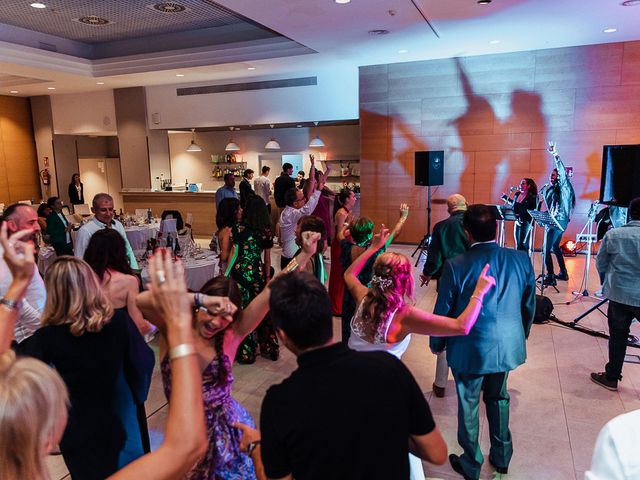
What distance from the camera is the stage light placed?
28.1ft

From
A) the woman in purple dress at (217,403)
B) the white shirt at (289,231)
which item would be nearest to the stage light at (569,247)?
the white shirt at (289,231)

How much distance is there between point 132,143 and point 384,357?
42.5ft

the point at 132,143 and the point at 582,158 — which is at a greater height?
the point at 132,143

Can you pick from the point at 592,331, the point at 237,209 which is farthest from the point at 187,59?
the point at 592,331

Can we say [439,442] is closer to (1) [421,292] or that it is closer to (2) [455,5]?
(1) [421,292]

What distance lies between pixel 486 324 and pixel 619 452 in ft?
5.30

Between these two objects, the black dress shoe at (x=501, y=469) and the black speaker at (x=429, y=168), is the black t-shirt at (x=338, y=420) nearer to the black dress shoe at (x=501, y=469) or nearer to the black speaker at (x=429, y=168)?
the black dress shoe at (x=501, y=469)

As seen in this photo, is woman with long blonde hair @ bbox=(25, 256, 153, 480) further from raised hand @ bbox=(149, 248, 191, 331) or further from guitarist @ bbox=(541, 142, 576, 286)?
guitarist @ bbox=(541, 142, 576, 286)

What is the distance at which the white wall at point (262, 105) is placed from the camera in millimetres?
10312

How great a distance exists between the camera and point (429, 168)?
343 inches

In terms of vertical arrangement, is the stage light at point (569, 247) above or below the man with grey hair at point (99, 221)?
below

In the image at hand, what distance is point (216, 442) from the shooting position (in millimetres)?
1779

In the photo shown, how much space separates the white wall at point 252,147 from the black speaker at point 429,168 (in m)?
3.44

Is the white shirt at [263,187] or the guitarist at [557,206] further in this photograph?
the white shirt at [263,187]
